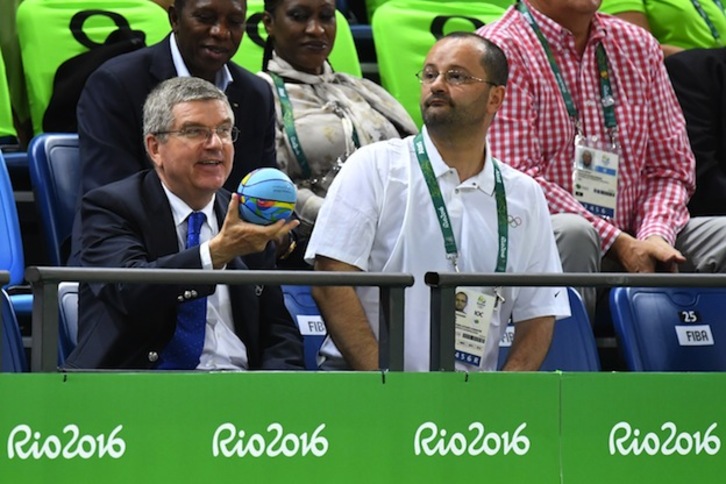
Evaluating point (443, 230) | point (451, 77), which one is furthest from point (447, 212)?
point (451, 77)

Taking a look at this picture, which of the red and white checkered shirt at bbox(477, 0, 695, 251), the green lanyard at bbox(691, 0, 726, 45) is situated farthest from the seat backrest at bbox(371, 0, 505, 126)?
the green lanyard at bbox(691, 0, 726, 45)

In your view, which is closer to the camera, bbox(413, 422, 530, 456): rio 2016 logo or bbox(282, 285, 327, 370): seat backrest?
bbox(413, 422, 530, 456): rio 2016 logo

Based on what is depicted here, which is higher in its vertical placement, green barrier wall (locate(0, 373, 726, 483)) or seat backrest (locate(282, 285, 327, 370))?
green barrier wall (locate(0, 373, 726, 483))

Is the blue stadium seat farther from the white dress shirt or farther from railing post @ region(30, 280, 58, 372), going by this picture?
railing post @ region(30, 280, 58, 372)

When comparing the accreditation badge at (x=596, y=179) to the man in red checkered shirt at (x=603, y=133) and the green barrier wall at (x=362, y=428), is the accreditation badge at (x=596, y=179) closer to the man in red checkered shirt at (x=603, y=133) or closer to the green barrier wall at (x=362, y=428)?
the man in red checkered shirt at (x=603, y=133)

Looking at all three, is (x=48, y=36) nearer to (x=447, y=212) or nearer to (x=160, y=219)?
(x=160, y=219)

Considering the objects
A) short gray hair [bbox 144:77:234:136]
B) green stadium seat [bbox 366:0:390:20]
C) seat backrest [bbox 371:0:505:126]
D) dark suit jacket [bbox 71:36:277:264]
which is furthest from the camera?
green stadium seat [bbox 366:0:390:20]

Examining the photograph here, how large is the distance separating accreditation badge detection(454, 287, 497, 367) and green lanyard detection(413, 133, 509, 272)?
0.11 meters

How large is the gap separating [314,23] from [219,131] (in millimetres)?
1172

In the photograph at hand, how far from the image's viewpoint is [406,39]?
212 inches

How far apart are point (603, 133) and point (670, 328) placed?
0.78 m

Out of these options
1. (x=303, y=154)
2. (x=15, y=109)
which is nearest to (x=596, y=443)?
(x=303, y=154)

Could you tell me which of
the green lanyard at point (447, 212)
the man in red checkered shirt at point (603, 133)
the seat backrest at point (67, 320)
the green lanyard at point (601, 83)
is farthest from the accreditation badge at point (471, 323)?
the green lanyard at point (601, 83)

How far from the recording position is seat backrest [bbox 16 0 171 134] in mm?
4848
